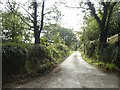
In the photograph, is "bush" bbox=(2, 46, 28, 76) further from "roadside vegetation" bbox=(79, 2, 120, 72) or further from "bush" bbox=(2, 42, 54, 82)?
"roadside vegetation" bbox=(79, 2, 120, 72)

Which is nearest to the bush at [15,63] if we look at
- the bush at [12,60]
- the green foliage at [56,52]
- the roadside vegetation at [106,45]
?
the bush at [12,60]

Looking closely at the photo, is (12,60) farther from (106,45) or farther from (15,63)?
(106,45)

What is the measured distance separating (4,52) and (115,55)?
824 centimetres

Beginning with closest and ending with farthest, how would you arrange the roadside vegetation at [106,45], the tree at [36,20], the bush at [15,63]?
the bush at [15,63] → the roadside vegetation at [106,45] → the tree at [36,20]

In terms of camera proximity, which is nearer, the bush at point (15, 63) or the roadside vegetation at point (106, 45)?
the bush at point (15, 63)

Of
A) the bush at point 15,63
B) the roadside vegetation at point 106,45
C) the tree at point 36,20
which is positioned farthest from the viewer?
the tree at point 36,20

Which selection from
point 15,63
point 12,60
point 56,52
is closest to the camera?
point 12,60

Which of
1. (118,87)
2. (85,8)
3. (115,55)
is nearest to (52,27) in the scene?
(85,8)

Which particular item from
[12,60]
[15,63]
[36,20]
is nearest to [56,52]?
[36,20]

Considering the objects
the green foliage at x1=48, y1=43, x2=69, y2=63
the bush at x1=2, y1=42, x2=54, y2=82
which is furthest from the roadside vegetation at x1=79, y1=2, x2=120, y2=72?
the bush at x1=2, y1=42, x2=54, y2=82

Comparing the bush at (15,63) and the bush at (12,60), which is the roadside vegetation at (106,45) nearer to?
the bush at (15,63)

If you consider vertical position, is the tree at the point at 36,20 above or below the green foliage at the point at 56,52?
above

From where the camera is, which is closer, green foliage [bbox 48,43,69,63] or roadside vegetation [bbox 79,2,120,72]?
roadside vegetation [bbox 79,2,120,72]

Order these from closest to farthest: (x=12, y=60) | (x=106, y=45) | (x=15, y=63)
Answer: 1. (x=12, y=60)
2. (x=15, y=63)
3. (x=106, y=45)
